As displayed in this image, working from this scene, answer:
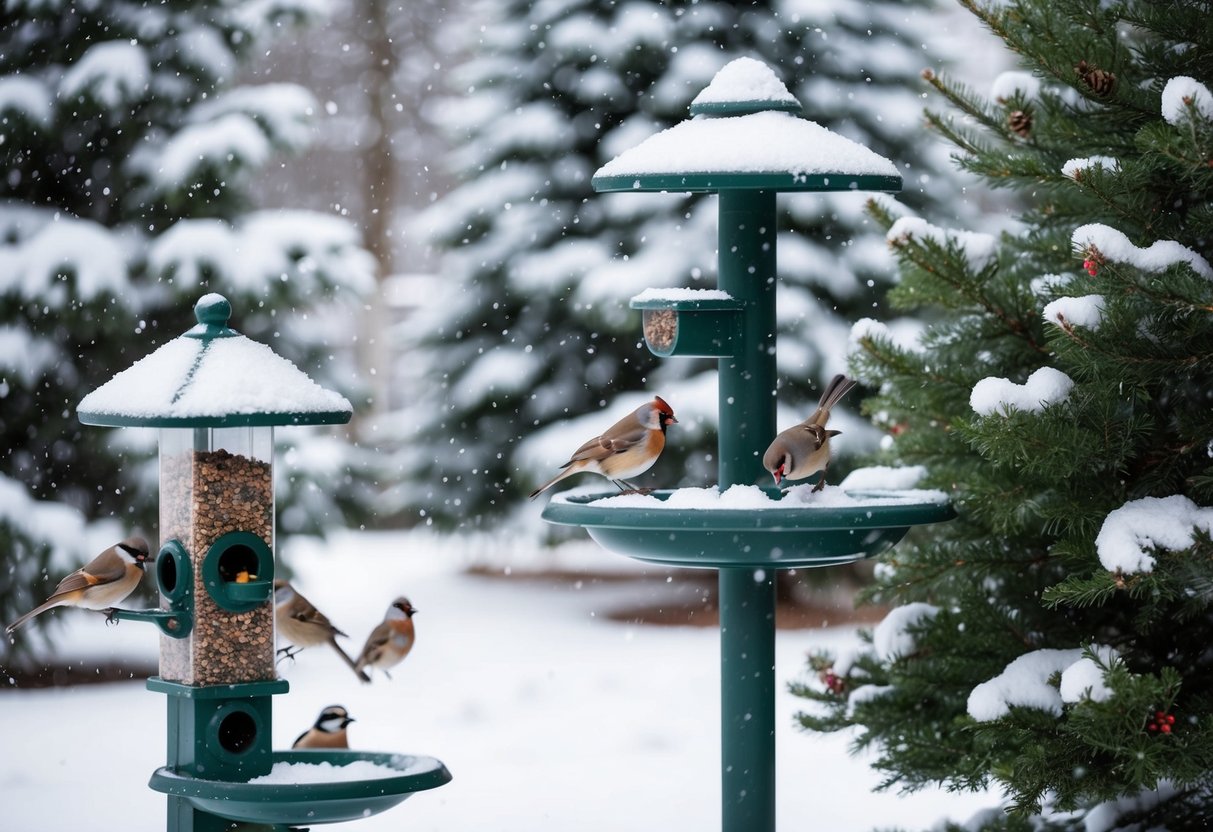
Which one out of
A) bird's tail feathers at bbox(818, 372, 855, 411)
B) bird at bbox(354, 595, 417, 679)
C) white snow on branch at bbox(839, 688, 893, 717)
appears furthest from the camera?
bird at bbox(354, 595, 417, 679)

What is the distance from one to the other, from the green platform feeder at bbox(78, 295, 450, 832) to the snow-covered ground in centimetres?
236

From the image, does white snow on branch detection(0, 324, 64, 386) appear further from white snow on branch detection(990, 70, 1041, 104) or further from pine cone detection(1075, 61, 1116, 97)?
pine cone detection(1075, 61, 1116, 97)

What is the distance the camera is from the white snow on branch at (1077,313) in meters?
3.66

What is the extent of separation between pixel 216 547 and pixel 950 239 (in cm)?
221

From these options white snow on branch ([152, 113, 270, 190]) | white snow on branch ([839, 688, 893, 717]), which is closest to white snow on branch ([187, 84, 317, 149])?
white snow on branch ([152, 113, 270, 190])

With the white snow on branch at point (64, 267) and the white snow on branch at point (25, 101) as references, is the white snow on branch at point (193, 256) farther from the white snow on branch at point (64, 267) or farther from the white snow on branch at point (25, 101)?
the white snow on branch at point (25, 101)

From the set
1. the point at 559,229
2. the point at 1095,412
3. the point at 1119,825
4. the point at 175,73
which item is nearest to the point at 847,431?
the point at 559,229

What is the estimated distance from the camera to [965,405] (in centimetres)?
459

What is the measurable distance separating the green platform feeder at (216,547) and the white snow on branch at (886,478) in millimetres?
1838

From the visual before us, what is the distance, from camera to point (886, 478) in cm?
498

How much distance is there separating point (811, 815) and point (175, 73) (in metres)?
5.65

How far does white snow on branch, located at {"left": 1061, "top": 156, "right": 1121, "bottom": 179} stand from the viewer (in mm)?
3691

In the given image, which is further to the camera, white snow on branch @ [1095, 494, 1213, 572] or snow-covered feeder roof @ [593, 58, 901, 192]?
snow-covered feeder roof @ [593, 58, 901, 192]

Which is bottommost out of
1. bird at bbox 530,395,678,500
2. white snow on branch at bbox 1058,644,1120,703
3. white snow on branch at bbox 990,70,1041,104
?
white snow on branch at bbox 1058,644,1120,703
